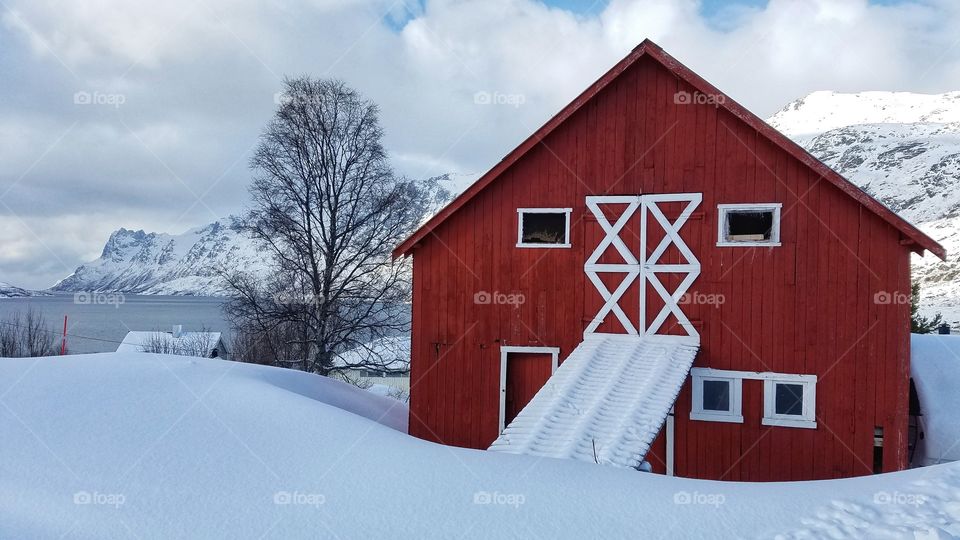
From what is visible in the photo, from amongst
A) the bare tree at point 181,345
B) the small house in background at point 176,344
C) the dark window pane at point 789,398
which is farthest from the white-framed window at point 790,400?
the bare tree at point 181,345

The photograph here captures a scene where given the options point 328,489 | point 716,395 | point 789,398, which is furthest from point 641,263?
point 328,489

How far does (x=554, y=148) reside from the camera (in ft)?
42.3

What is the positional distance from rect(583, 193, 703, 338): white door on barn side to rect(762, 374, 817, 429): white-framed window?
5.14 ft

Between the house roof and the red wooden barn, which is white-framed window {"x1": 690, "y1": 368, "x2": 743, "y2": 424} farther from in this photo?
the house roof

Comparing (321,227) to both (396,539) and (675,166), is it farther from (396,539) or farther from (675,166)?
(396,539)

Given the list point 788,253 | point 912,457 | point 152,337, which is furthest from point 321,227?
point 152,337

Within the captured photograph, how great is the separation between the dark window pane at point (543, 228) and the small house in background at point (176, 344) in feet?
81.6

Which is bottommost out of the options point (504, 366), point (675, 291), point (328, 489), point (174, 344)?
point (174, 344)

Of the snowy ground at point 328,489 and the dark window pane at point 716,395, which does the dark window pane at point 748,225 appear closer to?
the dark window pane at point 716,395

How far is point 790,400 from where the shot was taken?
11.6 meters

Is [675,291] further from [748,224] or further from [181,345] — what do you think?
[181,345]

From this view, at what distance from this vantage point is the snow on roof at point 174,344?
114 ft

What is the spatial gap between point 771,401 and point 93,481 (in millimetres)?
10227

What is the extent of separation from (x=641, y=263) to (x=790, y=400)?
3480 millimetres
